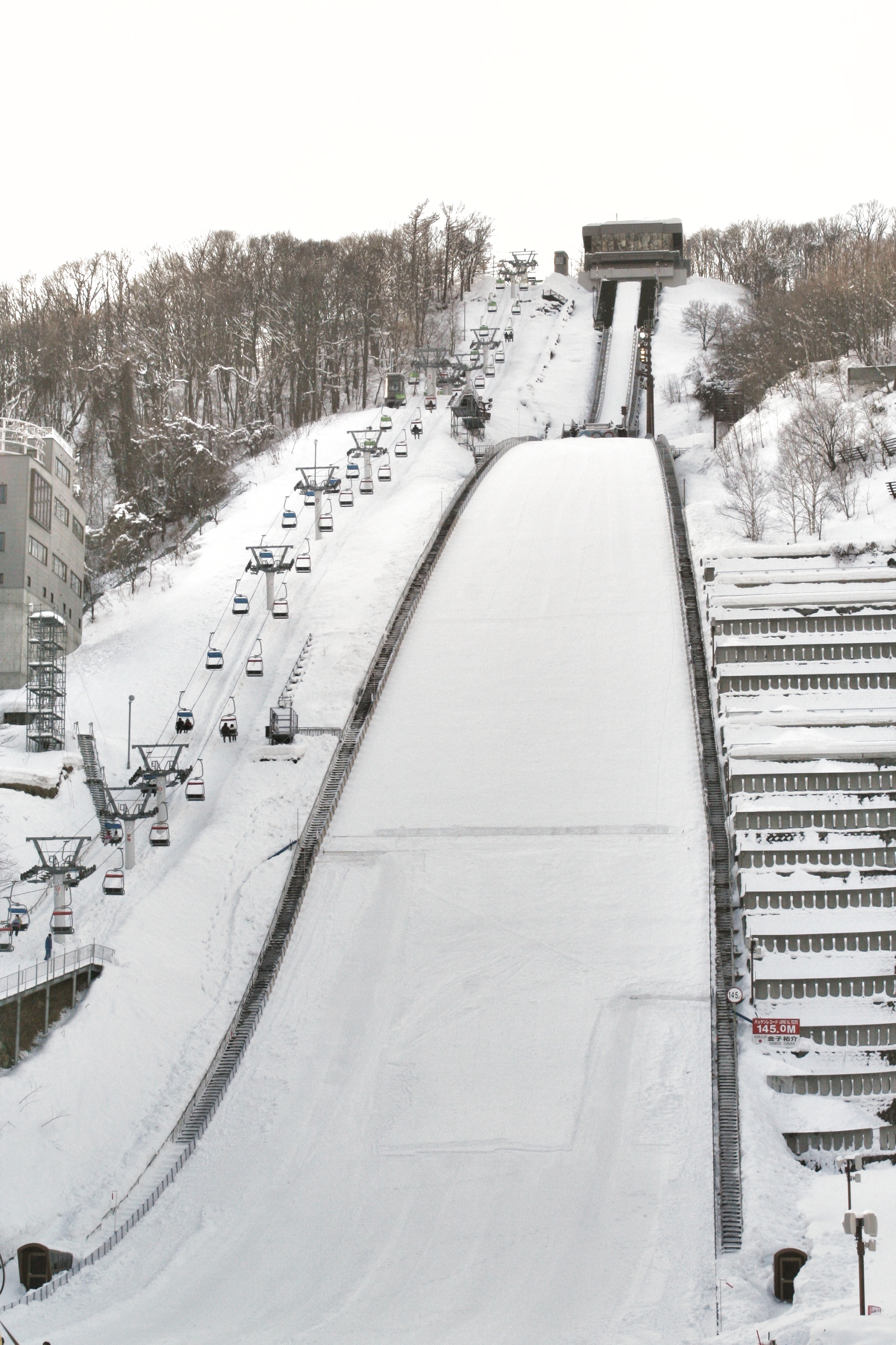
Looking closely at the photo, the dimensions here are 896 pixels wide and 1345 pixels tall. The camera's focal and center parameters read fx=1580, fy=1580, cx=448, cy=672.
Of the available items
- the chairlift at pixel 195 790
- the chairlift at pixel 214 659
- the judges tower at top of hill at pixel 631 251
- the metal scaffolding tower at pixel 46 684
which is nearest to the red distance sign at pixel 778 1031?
the chairlift at pixel 195 790

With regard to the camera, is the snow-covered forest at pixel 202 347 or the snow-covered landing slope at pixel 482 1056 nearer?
the snow-covered landing slope at pixel 482 1056

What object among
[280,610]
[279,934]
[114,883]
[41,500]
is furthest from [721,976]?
[41,500]

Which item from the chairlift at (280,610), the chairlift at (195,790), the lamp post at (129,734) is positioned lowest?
the chairlift at (195,790)

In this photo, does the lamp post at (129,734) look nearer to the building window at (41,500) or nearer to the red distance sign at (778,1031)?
the building window at (41,500)

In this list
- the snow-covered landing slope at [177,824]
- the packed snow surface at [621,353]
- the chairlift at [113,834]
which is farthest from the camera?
the packed snow surface at [621,353]

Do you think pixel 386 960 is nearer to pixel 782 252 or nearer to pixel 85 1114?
pixel 85 1114

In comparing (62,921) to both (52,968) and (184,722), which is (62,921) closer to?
(52,968)

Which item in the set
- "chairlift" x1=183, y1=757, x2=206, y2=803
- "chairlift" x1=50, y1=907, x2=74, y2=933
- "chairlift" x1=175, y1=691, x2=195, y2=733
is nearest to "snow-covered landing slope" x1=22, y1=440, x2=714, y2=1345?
"chairlift" x1=183, y1=757, x2=206, y2=803
